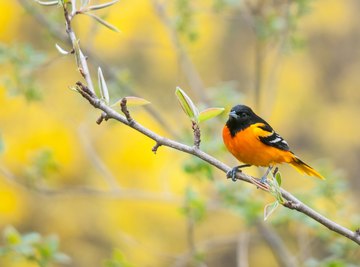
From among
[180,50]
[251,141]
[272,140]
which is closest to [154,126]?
[180,50]

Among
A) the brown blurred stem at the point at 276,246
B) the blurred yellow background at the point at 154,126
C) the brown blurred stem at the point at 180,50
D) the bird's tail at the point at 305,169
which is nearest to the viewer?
the bird's tail at the point at 305,169

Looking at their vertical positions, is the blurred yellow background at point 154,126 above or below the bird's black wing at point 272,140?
above

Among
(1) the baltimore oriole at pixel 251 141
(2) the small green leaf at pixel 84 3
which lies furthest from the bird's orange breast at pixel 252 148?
(2) the small green leaf at pixel 84 3

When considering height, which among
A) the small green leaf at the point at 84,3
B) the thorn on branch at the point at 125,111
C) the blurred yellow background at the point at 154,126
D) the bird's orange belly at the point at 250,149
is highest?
the blurred yellow background at the point at 154,126

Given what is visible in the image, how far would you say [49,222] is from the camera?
8.80 m

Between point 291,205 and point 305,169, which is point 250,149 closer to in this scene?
point 305,169

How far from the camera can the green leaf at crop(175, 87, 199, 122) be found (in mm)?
1783

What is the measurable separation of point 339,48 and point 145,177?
14.2ft

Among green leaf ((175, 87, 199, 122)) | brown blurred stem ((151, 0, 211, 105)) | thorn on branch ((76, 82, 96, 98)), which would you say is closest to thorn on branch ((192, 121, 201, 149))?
green leaf ((175, 87, 199, 122))

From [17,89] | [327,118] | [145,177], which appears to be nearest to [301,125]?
[327,118]

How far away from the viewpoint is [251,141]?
313cm

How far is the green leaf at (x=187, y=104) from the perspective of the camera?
1783 millimetres

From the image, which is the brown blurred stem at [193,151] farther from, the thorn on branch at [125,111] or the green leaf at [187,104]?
the green leaf at [187,104]

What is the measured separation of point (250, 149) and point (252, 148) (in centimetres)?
2
